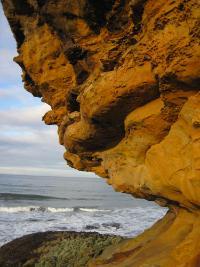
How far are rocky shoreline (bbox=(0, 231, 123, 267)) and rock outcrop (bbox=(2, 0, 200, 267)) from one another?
1424 millimetres

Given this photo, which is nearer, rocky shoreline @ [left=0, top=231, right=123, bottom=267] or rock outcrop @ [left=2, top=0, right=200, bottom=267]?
rock outcrop @ [left=2, top=0, right=200, bottom=267]

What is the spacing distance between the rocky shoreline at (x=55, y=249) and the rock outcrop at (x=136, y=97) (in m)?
1.42

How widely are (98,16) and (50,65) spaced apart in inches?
116

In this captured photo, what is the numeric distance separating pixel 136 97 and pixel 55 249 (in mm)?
6228

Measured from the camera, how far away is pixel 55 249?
36.6ft

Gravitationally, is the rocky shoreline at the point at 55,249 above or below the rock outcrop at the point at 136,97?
below

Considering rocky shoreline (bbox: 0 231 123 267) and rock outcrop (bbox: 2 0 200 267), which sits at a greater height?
rock outcrop (bbox: 2 0 200 267)

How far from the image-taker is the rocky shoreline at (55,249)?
10.1 metres

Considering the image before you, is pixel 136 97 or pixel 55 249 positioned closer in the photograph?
pixel 136 97

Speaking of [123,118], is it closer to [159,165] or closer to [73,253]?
[159,165]

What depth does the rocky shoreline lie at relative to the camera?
1009cm

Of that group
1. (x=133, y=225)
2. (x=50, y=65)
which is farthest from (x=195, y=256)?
(x=133, y=225)

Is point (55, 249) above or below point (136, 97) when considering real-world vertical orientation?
below

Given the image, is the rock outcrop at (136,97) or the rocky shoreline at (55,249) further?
the rocky shoreline at (55,249)
